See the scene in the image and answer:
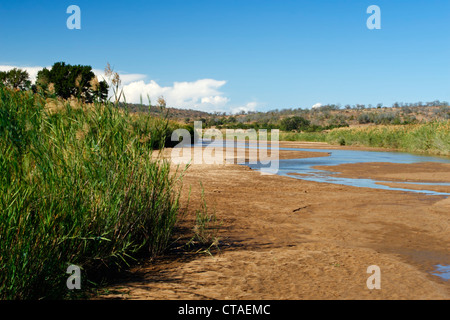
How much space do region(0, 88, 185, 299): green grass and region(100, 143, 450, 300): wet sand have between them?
0.44 meters

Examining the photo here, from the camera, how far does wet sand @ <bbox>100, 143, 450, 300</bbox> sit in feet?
13.2

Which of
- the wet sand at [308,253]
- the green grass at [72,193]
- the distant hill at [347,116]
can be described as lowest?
the wet sand at [308,253]

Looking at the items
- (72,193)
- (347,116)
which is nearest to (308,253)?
(72,193)

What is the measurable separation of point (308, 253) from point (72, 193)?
296 centimetres

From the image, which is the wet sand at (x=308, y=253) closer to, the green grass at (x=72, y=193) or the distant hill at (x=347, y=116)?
the green grass at (x=72, y=193)

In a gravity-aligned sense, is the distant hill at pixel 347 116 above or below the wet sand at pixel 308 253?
above

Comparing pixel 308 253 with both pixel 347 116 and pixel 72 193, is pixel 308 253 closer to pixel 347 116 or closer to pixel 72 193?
pixel 72 193

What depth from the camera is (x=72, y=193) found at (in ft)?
12.7

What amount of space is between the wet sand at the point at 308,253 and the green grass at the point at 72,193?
17.4 inches

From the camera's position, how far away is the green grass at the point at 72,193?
3346 millimetres

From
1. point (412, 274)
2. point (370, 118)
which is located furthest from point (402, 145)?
point (370, 118)

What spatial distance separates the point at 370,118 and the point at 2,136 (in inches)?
3499

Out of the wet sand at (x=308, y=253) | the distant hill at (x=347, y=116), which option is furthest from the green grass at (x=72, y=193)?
the distant hill at (x=347, y=116)
